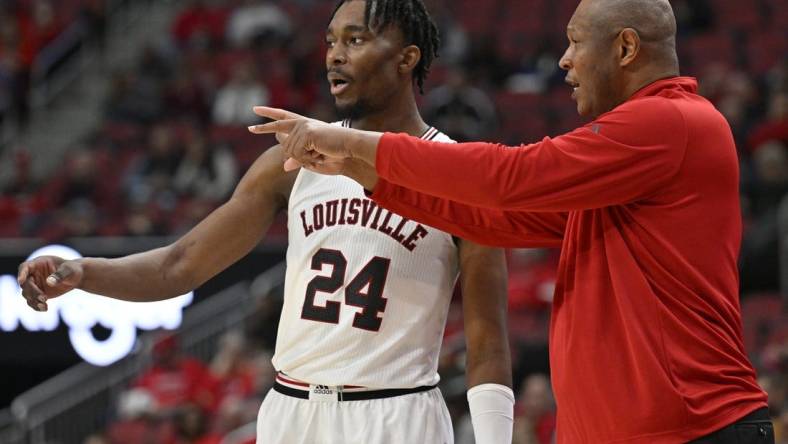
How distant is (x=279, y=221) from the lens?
12438mm

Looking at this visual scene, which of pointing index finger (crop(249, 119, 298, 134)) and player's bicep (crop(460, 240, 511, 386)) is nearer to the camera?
pointing index finger (crop(249, 119, 298, 134))

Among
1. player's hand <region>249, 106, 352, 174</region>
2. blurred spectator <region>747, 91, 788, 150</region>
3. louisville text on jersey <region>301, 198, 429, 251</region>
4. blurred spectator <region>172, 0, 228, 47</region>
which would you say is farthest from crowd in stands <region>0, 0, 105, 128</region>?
player's hand <region>249, 106, 352, 174</region>

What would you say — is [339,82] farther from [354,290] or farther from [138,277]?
[138,277]

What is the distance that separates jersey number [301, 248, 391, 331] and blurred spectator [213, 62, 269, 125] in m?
10.2

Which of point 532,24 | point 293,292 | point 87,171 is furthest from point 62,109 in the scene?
point 293,292

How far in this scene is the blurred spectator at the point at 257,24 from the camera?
51.3 ft

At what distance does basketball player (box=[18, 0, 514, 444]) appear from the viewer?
13.7 ft

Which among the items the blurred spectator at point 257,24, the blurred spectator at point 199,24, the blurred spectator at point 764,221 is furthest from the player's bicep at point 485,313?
the blurred spectator at point 199,24

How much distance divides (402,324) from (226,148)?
381 inches

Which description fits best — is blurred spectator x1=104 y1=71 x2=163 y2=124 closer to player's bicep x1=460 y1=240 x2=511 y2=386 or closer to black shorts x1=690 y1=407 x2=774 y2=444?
player's bicep x1=460 y1=240 x2=511 y2=386

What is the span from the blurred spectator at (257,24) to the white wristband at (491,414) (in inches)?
465

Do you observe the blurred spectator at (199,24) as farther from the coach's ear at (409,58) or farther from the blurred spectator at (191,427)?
the coach's ear at (409,58)

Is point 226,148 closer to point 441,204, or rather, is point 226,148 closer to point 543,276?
point 543,276

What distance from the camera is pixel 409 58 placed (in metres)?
4.46
